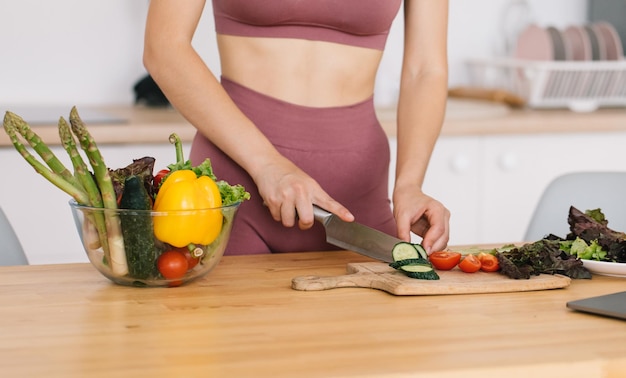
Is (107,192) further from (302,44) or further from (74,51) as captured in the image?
(74,51)

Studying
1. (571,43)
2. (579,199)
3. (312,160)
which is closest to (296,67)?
(312,160)

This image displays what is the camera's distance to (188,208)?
1.19 meters

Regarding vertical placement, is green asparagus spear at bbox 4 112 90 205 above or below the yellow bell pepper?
above

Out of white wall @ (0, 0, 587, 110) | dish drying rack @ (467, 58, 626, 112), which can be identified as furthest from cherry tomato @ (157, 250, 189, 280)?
dish drying rack @ (467, 58, 626, 112)

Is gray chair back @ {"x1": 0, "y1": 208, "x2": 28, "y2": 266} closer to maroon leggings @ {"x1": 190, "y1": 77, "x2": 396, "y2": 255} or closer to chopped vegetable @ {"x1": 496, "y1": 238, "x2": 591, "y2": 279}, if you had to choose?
maroon leggings @ {"x1": 190, "y1": 77, "x2": 396, "y2": 255}

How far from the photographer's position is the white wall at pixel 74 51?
291 centimetres

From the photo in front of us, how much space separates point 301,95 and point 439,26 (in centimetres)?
29

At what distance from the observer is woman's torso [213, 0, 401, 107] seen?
1.63 m

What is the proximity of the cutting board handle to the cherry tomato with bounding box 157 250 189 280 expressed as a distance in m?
0.14

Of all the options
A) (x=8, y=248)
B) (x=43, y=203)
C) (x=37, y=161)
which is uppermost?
(x=37, y=161)

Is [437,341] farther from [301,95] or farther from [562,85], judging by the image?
[562,85]

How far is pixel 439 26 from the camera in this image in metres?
1.78

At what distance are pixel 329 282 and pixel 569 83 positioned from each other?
189 centimetres

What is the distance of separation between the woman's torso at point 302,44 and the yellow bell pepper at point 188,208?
0.47 m
